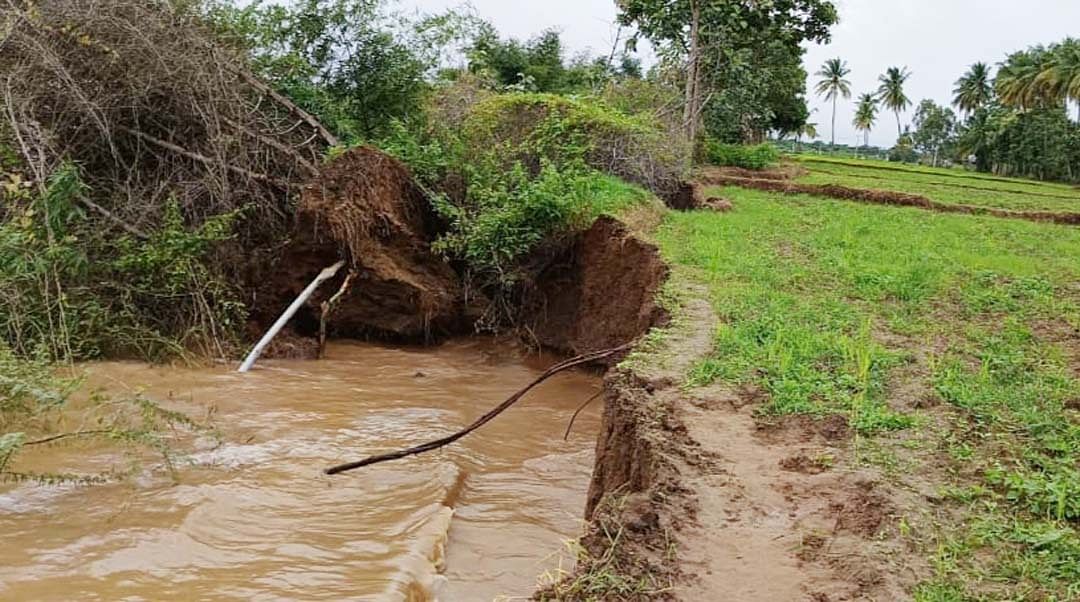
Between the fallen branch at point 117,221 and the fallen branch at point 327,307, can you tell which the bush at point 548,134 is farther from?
the fallen branch at point 117,221

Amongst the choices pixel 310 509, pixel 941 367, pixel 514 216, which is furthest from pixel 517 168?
pixel 941 367

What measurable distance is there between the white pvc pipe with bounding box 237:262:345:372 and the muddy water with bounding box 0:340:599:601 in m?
0.54

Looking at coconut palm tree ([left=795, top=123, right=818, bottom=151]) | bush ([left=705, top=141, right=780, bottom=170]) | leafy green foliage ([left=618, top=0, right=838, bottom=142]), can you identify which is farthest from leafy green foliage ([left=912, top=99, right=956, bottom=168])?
bush ([left=705, top=141, right=780, bottom=170])

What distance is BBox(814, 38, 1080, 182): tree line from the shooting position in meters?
38.5

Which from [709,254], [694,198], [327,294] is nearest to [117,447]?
[327,294]

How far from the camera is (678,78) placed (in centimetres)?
2217

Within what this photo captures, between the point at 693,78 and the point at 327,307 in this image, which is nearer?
the point at 327,307

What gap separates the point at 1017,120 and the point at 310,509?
4473 centimetres

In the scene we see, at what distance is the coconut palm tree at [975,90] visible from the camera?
2344 inches

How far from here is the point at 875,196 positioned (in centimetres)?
1841

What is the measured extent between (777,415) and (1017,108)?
167 feet

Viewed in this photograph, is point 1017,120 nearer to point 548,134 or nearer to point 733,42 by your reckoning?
point 733,42

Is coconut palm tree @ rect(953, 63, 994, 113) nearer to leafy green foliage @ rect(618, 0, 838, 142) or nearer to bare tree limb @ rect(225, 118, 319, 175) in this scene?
leafy green foliage @ rect(618, 0, 838, 142)

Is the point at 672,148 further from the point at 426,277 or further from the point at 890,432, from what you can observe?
the point at 890,432
